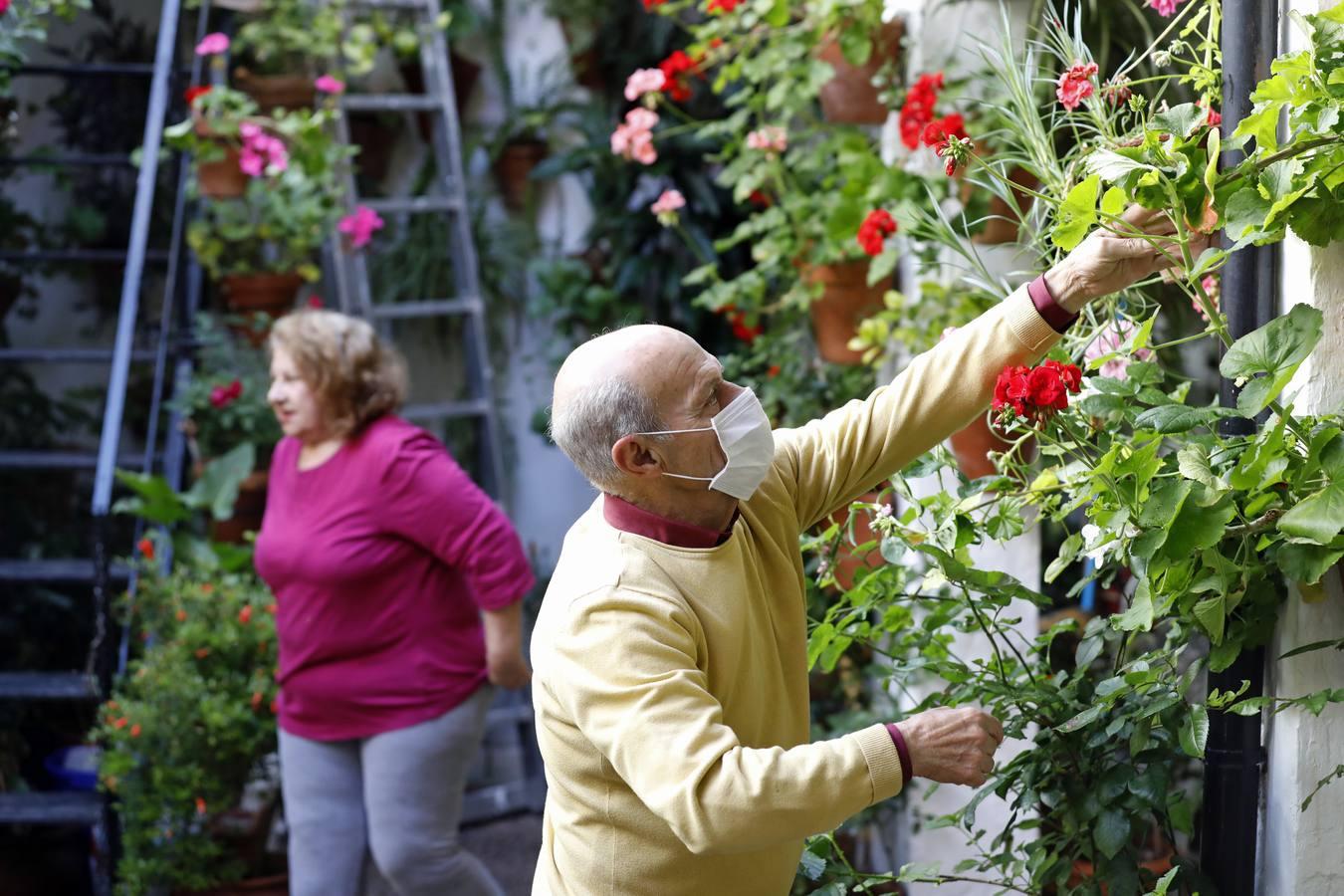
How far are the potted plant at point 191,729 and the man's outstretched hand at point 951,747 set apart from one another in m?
2.46

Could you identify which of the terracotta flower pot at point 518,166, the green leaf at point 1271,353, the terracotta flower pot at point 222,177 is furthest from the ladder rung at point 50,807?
the green leaf at point 1271,353

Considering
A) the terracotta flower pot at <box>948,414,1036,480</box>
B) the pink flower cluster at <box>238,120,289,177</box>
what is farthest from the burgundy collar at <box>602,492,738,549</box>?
the pink flower cluster at <box>238,120,289,177</box>

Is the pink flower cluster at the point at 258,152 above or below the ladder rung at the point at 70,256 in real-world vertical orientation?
above

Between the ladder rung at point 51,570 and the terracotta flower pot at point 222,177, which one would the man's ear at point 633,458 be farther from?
the terracotta flower pot at point 222,177

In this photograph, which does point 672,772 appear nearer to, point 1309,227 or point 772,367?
point 1309,227

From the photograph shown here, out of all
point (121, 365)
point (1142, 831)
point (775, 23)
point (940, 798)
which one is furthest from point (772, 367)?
point (1142, 831)

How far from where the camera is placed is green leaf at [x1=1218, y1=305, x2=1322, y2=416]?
1.43m

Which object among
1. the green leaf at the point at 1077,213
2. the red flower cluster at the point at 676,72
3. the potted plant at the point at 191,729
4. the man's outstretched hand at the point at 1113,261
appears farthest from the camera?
the potted plant at the point at 191,729

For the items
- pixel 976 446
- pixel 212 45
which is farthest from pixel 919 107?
pixel 212 45

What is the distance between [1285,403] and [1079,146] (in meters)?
0.40

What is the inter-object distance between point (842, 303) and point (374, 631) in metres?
1.27

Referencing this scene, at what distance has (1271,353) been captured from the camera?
146 centimetres

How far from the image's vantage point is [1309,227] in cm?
148

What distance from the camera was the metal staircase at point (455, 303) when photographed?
4.76 meters
